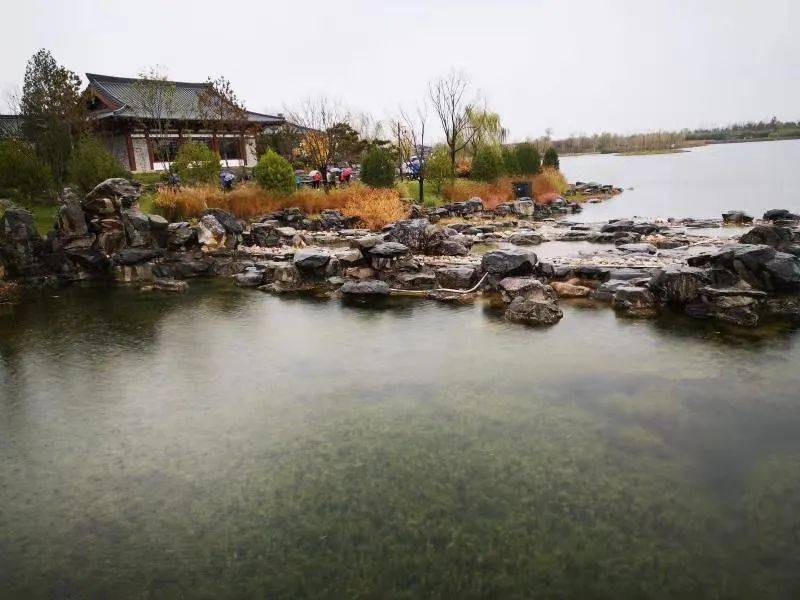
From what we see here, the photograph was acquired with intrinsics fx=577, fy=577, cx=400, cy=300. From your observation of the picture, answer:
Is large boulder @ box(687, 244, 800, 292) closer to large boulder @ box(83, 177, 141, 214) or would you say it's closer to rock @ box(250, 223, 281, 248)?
rock @ box(250, 223, 281, 248)

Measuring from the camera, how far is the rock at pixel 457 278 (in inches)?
510

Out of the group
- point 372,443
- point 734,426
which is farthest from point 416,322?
point 734,426

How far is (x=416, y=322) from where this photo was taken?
10.8 meters

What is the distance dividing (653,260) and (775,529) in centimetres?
1092

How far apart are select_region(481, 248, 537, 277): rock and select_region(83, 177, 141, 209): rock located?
36.3 feet

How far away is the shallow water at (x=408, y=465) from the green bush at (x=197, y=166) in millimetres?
15461

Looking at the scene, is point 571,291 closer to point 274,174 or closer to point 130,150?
point 274,174

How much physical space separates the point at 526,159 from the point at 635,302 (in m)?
25.1

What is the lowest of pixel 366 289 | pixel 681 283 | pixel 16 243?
pixel 366 289

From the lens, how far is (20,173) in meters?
19.1

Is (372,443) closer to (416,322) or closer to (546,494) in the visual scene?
(546,494)

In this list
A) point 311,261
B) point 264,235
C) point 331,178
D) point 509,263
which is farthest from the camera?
point 331,178

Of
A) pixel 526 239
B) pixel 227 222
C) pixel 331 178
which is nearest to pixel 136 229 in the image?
pixel 227 222

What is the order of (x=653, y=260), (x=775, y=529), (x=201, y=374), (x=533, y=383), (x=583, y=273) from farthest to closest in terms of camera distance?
(x=653, y=260) < (x=583, y=273) < (x=201, y=374) < (x=533, y=383) < (x=775, y=529)
